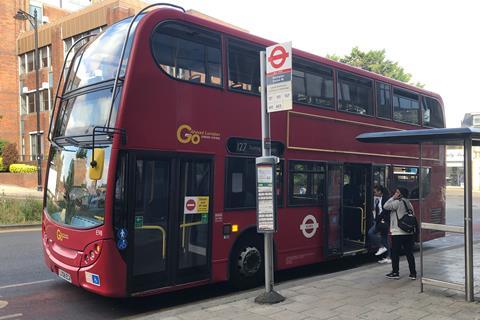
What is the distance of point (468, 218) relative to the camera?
21.1 ft

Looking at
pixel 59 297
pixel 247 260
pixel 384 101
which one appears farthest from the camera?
pixel 384 101

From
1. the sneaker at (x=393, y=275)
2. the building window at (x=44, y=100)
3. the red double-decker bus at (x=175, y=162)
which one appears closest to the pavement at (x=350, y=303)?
the sneaker at (x=393, y=275)

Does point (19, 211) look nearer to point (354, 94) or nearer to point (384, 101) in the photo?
point (354, 94)

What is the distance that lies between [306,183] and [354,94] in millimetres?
2607

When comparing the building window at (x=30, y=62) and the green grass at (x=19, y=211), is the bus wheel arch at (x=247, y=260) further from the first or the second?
the building window at (x=30, y=62)

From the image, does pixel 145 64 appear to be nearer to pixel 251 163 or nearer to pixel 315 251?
pixel 251 163

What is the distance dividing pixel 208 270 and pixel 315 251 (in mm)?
2753

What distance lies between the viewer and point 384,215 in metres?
9.48

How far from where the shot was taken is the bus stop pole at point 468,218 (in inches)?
248

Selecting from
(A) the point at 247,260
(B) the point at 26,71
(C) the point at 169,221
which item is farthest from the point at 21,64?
(C) the point at 169,221

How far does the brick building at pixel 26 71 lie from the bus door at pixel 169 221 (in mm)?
31228

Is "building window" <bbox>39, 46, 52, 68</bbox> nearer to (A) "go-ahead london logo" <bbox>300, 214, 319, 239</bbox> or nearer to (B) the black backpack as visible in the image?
(A) "go-ahead london logo" <bbox>300, 214, 319, 239</bbox>

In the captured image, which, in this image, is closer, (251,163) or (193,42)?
(193,42)

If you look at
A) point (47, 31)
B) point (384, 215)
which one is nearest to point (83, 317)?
point (384, 215)
